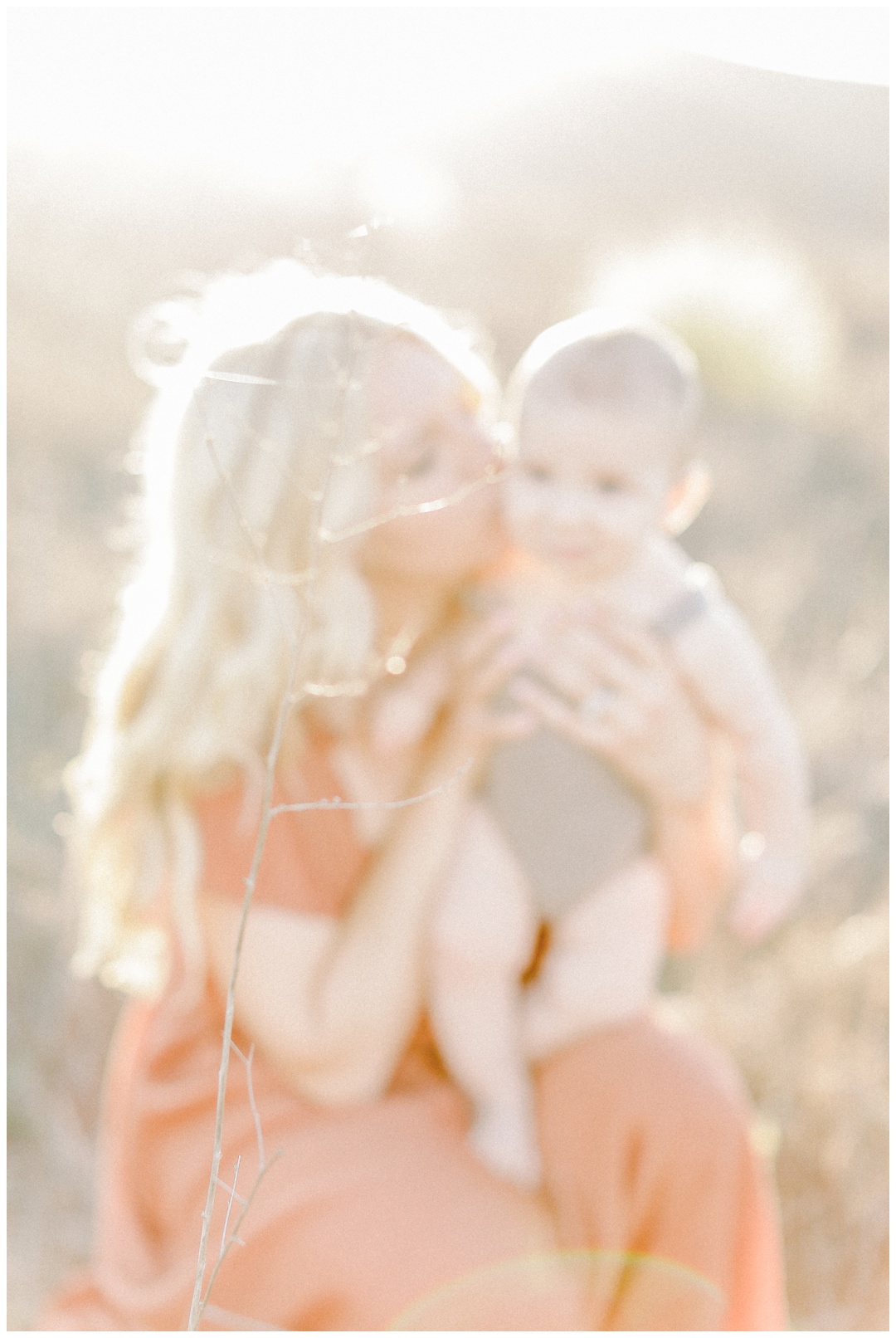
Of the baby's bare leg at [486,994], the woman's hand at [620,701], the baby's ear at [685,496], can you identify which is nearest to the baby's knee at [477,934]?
the baby's bare leg at [486,994]

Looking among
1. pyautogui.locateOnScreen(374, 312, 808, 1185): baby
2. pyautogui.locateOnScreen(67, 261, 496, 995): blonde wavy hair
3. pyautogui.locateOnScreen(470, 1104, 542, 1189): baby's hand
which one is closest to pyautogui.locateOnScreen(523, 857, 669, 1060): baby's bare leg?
pyautogui.locateOnScreen(374, 312, 808, 1185): baby

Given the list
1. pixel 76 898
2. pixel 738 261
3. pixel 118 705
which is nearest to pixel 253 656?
pixel 118 705

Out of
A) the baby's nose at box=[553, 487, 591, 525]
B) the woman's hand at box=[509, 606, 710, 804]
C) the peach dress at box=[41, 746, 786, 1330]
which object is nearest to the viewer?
the peach dress at box=[41, 746, 786, 1330]

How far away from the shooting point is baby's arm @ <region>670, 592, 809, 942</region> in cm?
178

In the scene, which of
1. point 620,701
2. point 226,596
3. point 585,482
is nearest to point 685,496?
point 585,482

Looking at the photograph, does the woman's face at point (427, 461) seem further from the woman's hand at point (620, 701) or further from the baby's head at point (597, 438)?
the woman's hand at point (620, 701)

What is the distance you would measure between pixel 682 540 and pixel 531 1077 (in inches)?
196

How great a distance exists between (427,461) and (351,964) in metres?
0.72

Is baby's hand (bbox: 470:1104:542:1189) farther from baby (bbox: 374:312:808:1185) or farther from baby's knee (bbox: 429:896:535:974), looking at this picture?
baby's knee (bbox: 429:896:535:974)

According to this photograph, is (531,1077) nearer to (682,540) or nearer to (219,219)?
(682,540)

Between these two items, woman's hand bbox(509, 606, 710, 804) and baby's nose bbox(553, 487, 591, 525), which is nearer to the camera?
baby's nose bbox(553, 487, 591, 525)

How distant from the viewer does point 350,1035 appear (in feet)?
5.46

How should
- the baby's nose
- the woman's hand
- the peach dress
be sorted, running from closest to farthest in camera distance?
the peach dress → the baby's nose → the woman's hand

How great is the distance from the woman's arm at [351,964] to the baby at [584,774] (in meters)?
0.07
